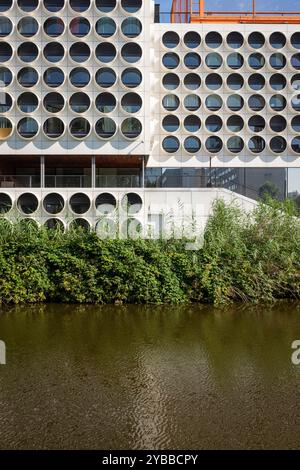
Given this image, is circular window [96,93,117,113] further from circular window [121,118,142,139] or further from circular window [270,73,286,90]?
circular window [270,73,286,90]

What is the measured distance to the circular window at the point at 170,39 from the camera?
93.3 feet

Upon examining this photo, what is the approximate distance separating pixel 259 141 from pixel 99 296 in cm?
1775

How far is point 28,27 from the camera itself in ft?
81.9

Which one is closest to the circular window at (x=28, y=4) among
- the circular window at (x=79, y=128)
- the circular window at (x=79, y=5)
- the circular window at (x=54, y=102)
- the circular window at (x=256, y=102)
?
the circular window at (x=79, y=5)

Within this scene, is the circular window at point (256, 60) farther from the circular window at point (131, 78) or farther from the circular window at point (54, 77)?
the circular window at point (54, 77)

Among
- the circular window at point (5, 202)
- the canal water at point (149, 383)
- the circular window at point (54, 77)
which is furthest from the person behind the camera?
the circular window at point (54, 77)

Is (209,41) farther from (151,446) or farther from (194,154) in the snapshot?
Result: (151,446)

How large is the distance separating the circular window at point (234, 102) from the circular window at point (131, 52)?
7146mm

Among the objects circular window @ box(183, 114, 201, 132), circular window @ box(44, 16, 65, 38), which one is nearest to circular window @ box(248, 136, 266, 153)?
circular window @ box(183, 114, 201, 132)

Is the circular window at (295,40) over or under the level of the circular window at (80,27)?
over

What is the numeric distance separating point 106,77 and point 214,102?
7.76 metres

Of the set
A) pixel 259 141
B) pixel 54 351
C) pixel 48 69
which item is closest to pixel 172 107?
pixel 259 141

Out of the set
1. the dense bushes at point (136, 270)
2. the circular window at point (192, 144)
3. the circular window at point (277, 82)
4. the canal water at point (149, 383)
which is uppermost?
the circular window at point (277, 82)

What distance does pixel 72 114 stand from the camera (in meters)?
24.9
